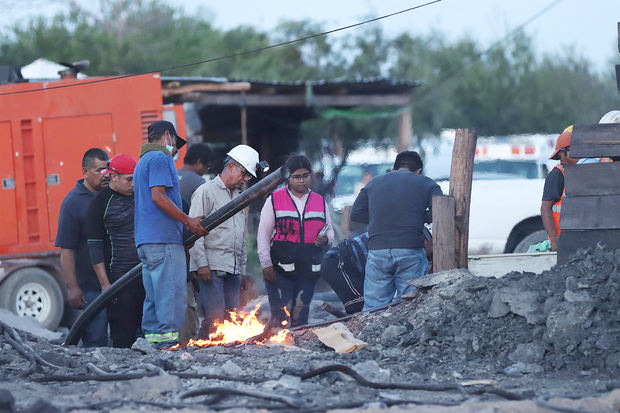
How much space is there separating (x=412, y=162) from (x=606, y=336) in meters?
2.70

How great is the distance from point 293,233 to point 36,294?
5.17 m

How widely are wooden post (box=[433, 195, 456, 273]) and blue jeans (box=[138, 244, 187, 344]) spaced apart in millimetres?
2270

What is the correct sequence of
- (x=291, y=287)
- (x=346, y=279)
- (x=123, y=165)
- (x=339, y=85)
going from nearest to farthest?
(x=123, y=165) < (x=291, y=287) < (x=346, y=279) < (x=339, y=85)

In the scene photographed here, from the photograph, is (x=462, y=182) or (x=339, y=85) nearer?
(x=462, y=182)

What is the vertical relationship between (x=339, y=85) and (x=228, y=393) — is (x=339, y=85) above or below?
above

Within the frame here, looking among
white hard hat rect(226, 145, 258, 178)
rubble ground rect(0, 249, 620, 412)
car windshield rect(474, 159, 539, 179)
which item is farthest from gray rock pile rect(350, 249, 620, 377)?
car windshield rect(474, 159, 539, 179)

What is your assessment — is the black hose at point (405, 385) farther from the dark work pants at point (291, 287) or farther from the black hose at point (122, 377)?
the dark work pants at point (291, 287)

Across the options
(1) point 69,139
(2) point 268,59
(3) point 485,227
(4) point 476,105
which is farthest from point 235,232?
(4) point 476,105

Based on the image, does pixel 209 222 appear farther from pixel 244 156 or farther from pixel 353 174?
pixel 353 174

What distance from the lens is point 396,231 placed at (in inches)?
316

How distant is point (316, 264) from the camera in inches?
332

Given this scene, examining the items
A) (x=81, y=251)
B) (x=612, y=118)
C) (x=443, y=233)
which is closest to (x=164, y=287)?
(x=81, y=251)

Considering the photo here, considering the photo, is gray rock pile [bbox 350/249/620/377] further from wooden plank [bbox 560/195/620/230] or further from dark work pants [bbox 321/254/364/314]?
dark work pants [bbox 321/254/364/314]

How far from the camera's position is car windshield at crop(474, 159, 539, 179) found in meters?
17.0
